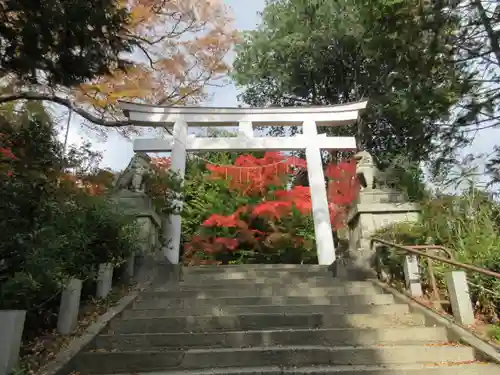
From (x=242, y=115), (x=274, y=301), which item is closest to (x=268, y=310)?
(x=274, y=301)

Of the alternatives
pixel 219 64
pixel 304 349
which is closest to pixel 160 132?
pixel 219 64

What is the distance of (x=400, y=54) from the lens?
551cm

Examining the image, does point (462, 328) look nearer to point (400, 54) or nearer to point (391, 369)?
point (391, 369)

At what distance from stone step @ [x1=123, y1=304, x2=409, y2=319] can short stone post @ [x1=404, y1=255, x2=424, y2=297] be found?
1.03 ft

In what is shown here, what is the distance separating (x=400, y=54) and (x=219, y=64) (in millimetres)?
7657

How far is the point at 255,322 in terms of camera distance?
172 inches

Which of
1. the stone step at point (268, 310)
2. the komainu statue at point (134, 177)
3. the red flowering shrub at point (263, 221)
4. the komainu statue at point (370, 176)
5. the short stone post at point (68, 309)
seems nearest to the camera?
the short stone post at point (68, 309)

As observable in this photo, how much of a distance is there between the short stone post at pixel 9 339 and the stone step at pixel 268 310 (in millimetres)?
1654

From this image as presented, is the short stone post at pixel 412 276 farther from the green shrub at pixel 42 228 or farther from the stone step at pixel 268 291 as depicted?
the green shrub at pixel 42 228

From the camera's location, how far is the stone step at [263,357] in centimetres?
347

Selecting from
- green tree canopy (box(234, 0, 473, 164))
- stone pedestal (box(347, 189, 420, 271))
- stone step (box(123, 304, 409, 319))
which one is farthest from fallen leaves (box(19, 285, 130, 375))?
green tree canopy (box(234, 0, 473, 164))

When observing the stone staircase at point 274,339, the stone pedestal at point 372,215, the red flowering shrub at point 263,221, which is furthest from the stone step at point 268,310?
the red flowering shrub at point 263,221

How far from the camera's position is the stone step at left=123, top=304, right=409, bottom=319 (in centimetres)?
461

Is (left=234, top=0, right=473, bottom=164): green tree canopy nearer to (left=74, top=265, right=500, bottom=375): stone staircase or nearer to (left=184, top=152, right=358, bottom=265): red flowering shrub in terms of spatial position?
(left=184, top=152, right=358, bottom=265): red flowering shrub
